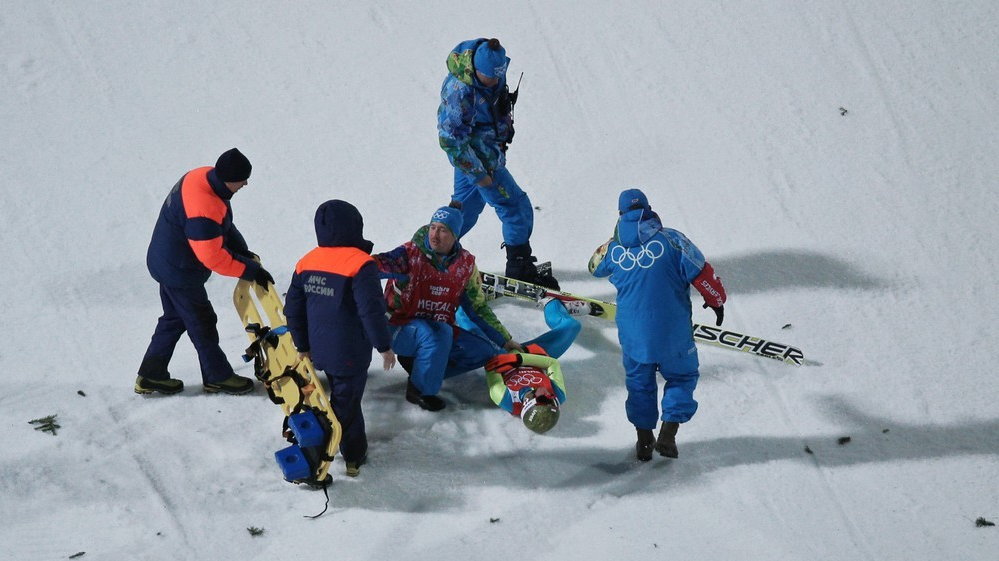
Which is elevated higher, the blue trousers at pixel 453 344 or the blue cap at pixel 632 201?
the blue cap at pixel 632 201

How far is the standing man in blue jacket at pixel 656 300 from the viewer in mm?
5684

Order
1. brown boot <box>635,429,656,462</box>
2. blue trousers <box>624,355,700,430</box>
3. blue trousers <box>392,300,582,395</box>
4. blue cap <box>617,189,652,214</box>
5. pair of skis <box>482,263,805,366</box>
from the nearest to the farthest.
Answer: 1. blue cap <box>617,189,652,214</box>
2. blue trousers <box>624,355,700,430</box>
3. brown boot <box>635,429,656,462</box>
4. blue trousers <box>392,300,582,395</box>
5. pair of skis <box>482,263,805,366</box>

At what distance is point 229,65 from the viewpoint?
388 inches

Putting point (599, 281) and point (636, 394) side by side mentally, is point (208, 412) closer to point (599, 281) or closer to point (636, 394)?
point (636, 394)

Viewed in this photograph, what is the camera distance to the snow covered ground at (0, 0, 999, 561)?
5594 millimetres

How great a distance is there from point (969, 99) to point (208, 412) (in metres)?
7.54

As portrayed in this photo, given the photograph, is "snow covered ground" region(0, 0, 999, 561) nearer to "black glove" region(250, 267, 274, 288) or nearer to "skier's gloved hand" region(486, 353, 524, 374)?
"skier's gloved hand" region(486, 353, 524, 374)

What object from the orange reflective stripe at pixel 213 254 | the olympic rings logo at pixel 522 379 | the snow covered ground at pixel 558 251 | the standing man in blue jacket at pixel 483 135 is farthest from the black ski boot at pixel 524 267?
the orange reflective stripe at pixel 213 254

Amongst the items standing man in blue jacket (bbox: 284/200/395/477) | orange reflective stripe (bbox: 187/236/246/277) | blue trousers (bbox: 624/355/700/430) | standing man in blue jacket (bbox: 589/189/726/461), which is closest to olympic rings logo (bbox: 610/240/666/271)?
standing man in blue jacket (bbox: 589/189/726/461)

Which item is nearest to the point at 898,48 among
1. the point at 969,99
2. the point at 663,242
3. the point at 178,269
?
the point at 969,99

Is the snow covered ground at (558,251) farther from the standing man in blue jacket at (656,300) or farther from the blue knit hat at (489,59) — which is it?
the blue knit hat at (489,59)

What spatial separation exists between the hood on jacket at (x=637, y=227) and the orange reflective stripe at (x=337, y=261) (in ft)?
4.49

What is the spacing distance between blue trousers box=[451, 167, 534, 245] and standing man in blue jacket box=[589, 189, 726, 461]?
4.74 feet

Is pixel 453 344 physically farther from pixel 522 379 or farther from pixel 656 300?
pixel 656 300
